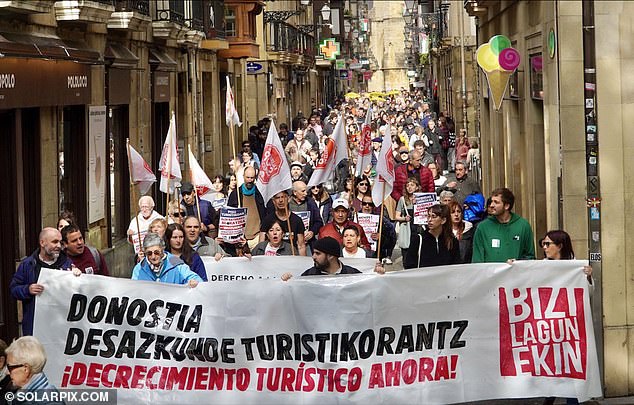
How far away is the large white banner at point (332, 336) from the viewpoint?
9359 millimetres

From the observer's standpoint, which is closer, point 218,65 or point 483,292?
point 483,292

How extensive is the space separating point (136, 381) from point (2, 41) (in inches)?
232

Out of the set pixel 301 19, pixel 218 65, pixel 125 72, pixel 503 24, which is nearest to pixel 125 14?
pixel 125 72

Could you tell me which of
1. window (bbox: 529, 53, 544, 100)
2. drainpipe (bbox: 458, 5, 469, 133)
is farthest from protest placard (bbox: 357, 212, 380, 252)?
drainpipe (bbox: 458, 5, 469, 133)

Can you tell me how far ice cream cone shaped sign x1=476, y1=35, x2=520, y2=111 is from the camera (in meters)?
16.5

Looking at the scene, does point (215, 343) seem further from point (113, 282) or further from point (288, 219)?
point (288, 219)

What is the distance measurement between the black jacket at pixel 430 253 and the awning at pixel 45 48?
5028 millimetres

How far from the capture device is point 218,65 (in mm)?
34719

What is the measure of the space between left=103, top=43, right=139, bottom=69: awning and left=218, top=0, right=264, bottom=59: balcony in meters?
13.2

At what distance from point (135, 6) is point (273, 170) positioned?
333 inches

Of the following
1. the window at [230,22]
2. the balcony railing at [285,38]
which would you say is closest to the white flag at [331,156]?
the window at [230,22]

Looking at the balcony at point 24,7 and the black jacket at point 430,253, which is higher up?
the balcony at point 24,7

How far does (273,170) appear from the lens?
1401 cm

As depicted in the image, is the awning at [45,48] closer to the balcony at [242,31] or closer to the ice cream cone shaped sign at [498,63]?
the ice cream cone shaped sign at [498,63]
